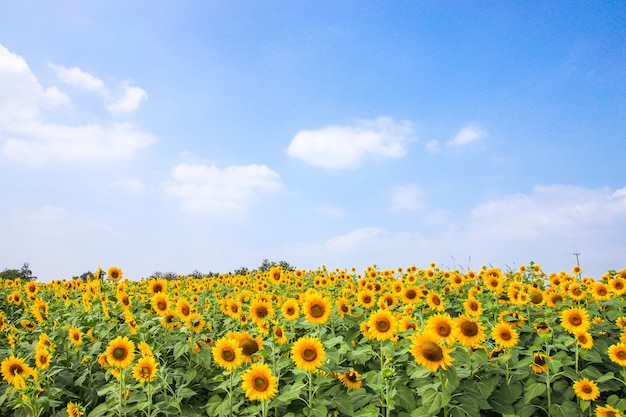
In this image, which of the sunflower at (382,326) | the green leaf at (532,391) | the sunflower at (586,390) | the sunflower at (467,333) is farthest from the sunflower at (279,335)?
the sunflower at (586,390)

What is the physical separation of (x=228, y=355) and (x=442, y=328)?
7.07 ft

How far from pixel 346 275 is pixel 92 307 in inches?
289

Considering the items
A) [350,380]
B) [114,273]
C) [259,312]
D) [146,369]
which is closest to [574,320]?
[350,380]

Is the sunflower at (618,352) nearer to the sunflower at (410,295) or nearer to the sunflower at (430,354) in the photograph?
the sunflower at (410,295)

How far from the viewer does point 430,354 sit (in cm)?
411

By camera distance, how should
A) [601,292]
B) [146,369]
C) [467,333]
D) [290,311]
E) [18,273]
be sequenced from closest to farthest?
[467,333]
[146,369]
[290,311]
[601,292]
[18,273]

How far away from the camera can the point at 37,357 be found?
239 inches

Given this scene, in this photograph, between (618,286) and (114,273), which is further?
(114,273)

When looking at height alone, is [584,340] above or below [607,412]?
above

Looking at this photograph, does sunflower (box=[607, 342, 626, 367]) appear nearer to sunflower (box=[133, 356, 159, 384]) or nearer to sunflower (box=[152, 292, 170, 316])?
sunflower (box=[133, 356, 159, 384])

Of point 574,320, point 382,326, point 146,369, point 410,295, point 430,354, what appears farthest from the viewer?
point 410,295

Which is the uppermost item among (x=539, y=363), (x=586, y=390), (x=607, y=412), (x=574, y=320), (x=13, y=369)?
(x=574, y=320)

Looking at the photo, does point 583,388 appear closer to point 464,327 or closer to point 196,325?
point 464,327

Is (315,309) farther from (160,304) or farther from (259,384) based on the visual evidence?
(160,304)
